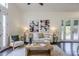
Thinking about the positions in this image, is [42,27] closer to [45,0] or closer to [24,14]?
[24,14]

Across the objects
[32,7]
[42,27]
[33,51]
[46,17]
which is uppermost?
[32,7]

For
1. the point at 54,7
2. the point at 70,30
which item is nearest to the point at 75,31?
the point at 70,30

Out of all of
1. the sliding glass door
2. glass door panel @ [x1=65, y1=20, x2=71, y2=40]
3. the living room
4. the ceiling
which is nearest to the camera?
the living room

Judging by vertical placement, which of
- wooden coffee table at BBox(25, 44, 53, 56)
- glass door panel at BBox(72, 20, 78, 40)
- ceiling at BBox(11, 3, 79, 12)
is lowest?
wooden coffee table at BBox(25, 44, 53, 56)

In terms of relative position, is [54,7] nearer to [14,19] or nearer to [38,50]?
[14,19]

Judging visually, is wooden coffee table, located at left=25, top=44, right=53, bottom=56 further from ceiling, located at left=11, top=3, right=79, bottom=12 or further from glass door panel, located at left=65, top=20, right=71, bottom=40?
glass door panel, located at left=65, top=20, right=71, bottom=40

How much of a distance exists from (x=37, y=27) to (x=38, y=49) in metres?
3.16

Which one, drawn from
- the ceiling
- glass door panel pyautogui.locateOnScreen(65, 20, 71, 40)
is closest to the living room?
the ceiling

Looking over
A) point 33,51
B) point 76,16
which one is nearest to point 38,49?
point 33,51

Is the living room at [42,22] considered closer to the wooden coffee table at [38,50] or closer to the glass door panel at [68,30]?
the glass door panel at [68,30]

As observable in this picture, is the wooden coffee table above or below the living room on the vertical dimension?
below

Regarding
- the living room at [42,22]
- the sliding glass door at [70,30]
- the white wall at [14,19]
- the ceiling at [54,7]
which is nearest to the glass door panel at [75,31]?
the sliding glass door at [70,30]

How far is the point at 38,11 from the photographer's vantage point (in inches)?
287

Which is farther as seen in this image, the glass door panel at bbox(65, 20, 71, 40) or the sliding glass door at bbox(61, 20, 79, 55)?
the glass door panel at bbox(65, 20, 71, 40)
